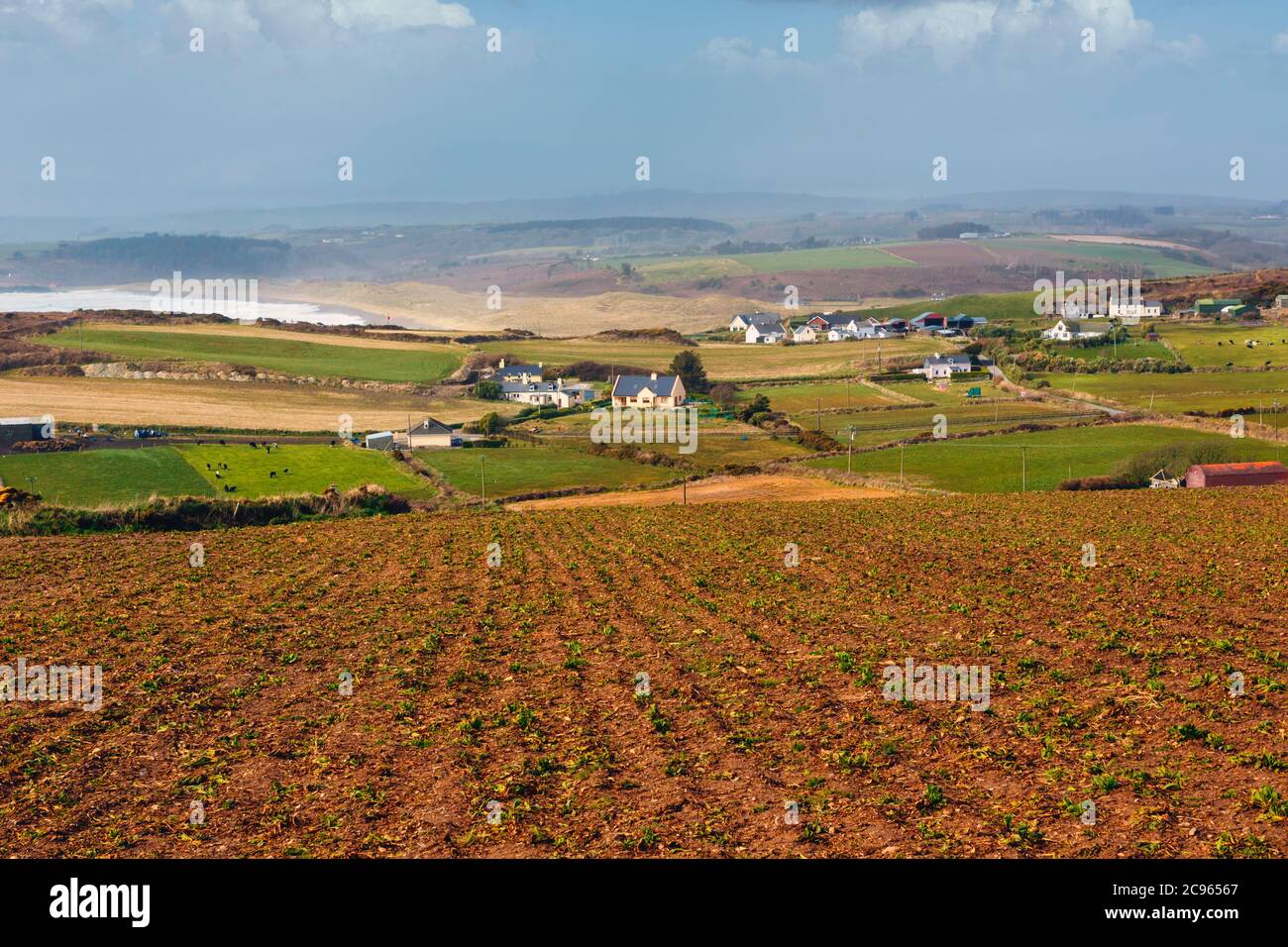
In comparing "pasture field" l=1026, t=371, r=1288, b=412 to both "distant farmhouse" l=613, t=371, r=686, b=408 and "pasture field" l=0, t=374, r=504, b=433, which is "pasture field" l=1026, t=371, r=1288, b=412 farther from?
"pasture field" l=0, t=374, r=504, b=433

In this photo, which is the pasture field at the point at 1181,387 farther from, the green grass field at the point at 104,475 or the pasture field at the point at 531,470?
the green grass field at the point at 104,475

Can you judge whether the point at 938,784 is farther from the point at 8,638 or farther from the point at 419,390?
the point at 419,390

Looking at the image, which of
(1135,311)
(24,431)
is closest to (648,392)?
(24,431)

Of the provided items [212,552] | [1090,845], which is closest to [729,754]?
[1090,845]

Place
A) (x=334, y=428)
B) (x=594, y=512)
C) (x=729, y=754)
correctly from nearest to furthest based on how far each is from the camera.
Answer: (x=729, y=754), (x=594, y=512), (x=334, y=428)
